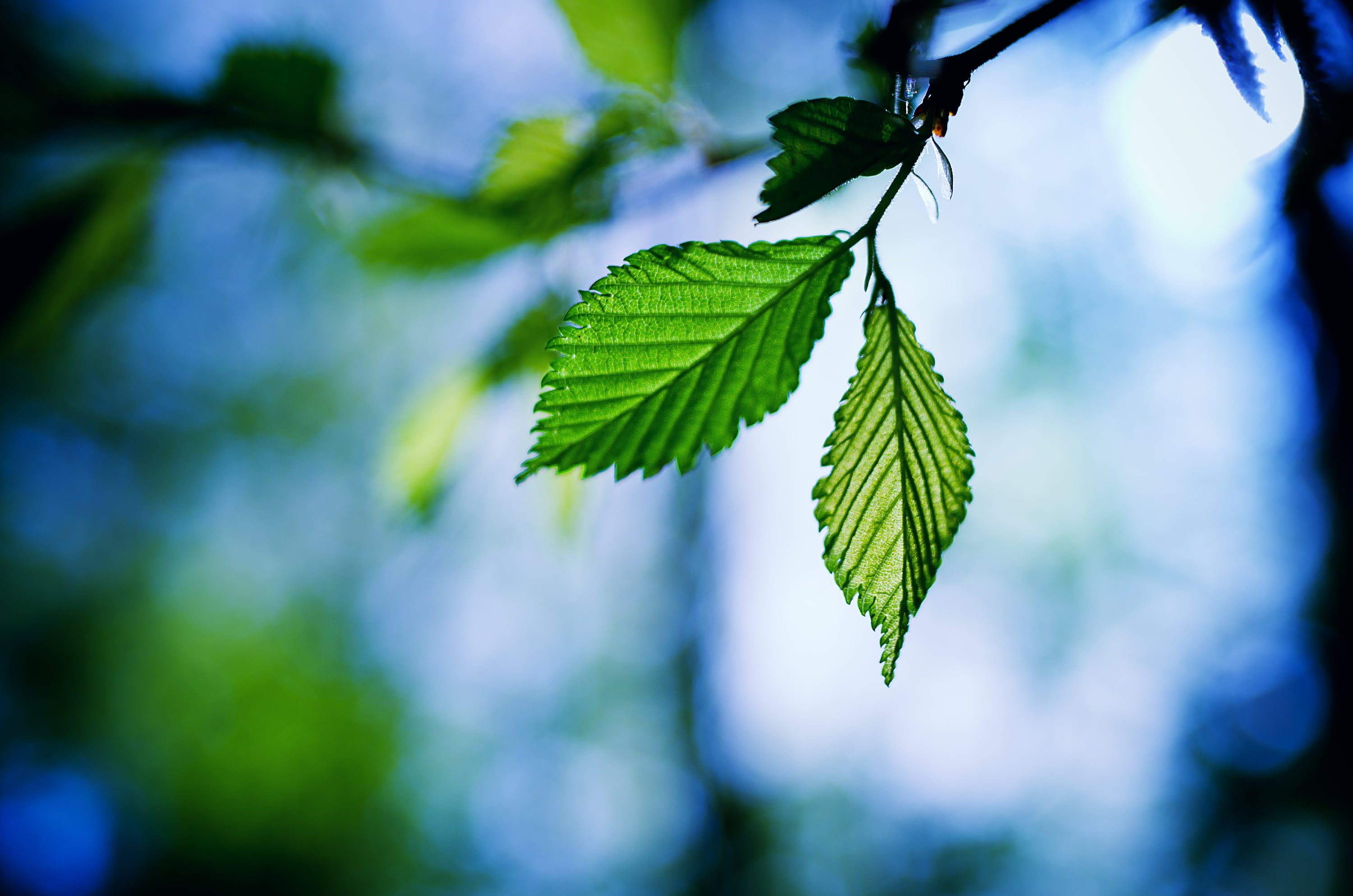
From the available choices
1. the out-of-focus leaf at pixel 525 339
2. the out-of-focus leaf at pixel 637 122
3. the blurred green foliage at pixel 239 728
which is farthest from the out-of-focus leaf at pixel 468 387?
the blurred green foliage at pixel 239 728

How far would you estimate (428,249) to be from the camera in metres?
0.52

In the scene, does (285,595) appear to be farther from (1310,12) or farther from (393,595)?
(1310,12)

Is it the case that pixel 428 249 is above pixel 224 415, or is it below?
below

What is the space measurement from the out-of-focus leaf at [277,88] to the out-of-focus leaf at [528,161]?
0.38 ft

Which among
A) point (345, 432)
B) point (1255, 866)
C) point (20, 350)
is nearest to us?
point (20, 350)

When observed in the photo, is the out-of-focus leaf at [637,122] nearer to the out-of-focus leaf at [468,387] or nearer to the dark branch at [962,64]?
the out-of-focus leaf at [468,387]

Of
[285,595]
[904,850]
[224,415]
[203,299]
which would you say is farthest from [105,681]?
[904,850]

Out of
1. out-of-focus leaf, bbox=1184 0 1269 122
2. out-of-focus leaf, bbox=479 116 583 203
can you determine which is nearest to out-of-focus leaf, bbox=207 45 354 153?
out-of-focus leaf, bbox=479 116 583 203

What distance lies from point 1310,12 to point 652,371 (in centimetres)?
21

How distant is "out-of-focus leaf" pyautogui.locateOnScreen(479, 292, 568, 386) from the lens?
1.77ft

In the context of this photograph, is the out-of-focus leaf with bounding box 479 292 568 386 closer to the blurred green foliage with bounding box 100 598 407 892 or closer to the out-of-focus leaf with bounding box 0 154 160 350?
the out-of-focus leaf with bounding box 0 154 160 350

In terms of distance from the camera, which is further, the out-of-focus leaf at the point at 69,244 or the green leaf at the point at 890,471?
the out-of-focus leaf at the point at 69,244

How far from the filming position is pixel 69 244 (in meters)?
0.45

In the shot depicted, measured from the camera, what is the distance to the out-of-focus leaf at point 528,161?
499 millimetres
